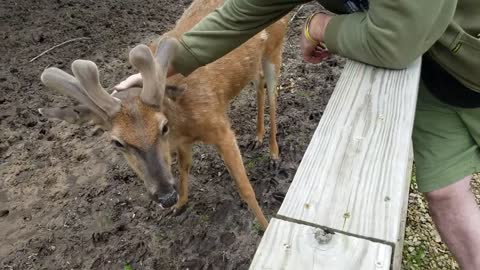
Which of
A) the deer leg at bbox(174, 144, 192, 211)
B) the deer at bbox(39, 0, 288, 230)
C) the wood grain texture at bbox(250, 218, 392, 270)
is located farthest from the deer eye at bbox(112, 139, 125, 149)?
→ the wood grain texture at bbox(250, 218, 392, 270)

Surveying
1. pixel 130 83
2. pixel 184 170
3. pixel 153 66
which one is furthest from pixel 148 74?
pixel 184 170

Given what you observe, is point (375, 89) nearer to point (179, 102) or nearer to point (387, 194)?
point (387, 194)

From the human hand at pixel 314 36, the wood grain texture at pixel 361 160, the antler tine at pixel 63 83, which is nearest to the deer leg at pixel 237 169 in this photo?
the antler tine at pixel 63 83

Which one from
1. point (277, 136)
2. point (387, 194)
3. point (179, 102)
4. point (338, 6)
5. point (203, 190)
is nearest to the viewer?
point (387, 194)

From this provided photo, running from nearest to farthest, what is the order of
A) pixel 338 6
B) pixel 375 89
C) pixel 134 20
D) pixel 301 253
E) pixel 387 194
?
1. pixel 301 253
2. pixel 387 194
3. pixel 375 89
4. pixel 338 6
5. pixel 134 20

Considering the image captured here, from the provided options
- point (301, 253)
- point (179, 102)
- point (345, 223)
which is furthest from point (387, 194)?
point (179, 102)

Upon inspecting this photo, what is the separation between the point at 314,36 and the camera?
228 cm

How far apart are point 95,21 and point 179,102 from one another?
339 cm

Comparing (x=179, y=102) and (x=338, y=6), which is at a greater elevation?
(x=338, y=6)

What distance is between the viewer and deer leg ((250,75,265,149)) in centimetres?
469

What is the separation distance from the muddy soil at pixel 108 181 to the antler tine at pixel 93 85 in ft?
4.07

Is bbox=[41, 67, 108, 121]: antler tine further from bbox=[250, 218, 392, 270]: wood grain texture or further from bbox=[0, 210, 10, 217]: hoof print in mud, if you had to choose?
bbox=[250, 218, 392, 270]: wood grain texture

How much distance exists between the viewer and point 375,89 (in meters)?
1.84

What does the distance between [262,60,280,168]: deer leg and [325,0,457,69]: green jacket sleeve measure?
8.30 ft
